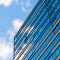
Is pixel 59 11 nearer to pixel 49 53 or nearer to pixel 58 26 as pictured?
pixel 58 26

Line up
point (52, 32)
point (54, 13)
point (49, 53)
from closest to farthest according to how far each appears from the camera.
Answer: point (49, 53) < point (52, 32) < point (54, 13)

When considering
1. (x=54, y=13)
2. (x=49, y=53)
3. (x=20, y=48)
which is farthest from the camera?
(x=20, y=48)

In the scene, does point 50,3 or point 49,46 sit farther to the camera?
point 50,3

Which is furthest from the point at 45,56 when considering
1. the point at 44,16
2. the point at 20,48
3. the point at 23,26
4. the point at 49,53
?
the point at 23,26

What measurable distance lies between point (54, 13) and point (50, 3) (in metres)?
6.84

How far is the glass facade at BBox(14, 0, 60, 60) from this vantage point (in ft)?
167

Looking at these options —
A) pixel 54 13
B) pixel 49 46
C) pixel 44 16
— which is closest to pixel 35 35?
pixel 44 16

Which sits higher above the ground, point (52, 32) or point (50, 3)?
point (50, 3)

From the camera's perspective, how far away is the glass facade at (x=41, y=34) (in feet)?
167

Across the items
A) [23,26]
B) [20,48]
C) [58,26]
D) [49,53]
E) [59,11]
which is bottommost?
[49,53]

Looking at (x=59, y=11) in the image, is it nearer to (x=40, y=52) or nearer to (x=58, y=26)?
(x=58, y=26)

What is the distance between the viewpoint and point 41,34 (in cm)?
5966

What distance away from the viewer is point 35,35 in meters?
64.6

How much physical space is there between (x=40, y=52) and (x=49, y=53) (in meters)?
5.23
